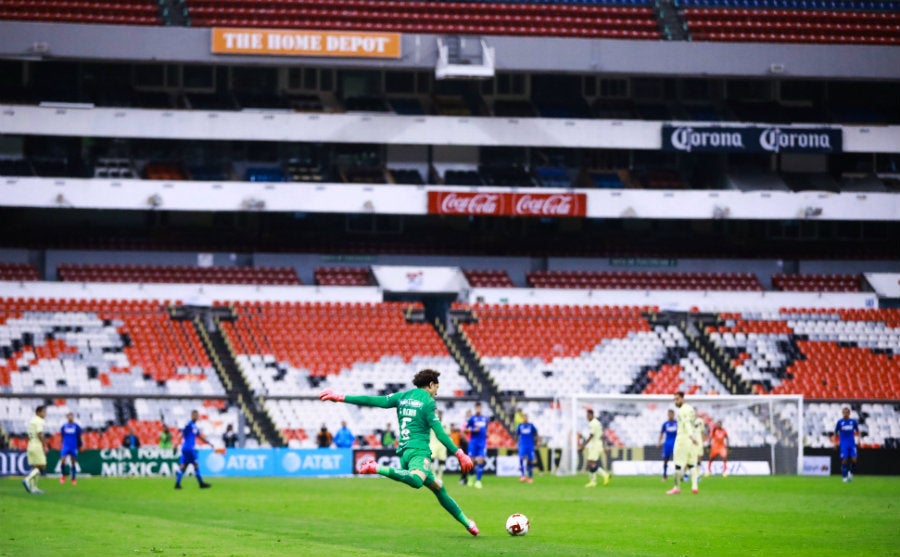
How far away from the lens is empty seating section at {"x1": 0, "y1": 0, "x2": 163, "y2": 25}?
55.2 metres

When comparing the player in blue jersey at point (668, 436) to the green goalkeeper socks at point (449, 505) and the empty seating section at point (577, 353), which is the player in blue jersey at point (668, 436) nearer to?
the empty seating section at point (577, 353)

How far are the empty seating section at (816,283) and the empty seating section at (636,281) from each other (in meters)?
1.15

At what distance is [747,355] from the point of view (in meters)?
54.1

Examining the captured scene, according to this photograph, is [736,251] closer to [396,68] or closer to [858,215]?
[858,215]

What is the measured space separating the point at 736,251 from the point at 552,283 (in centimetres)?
869

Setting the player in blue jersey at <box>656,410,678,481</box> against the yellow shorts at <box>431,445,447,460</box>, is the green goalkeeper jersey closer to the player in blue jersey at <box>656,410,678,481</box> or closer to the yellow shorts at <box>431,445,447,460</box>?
the yellow shorts at <box>431,445,447,460</box>

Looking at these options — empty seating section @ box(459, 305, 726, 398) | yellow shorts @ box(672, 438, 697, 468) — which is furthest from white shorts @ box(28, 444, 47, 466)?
empty seating section @ box(459, 305, 726, 398)

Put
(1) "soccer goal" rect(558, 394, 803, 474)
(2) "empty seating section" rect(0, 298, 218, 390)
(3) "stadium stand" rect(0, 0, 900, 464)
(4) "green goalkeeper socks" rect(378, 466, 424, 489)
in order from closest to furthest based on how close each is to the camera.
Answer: (4) "green goalkeeper socks" rect(378, 466, 424, 489), (1) "soccer goal" rect(558, 394, 803, 474), (2) "empty seating section" rect(0, 298, 218, 390), (3) "stadium stand" rect(0, 0, 900, 464)

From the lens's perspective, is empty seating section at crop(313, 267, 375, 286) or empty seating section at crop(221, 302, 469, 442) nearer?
empty seating section at crop(221, 302, 469, 442)

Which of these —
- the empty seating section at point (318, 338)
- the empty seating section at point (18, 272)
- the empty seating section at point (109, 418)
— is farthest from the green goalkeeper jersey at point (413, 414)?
the empty seating section at point (18, 272)

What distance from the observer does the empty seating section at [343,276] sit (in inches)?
2293

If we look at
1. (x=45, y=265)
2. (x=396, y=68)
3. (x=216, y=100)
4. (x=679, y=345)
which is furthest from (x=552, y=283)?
(x=45, y=265)

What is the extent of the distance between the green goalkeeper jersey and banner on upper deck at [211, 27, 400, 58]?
37673mm

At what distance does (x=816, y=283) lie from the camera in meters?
60.9
